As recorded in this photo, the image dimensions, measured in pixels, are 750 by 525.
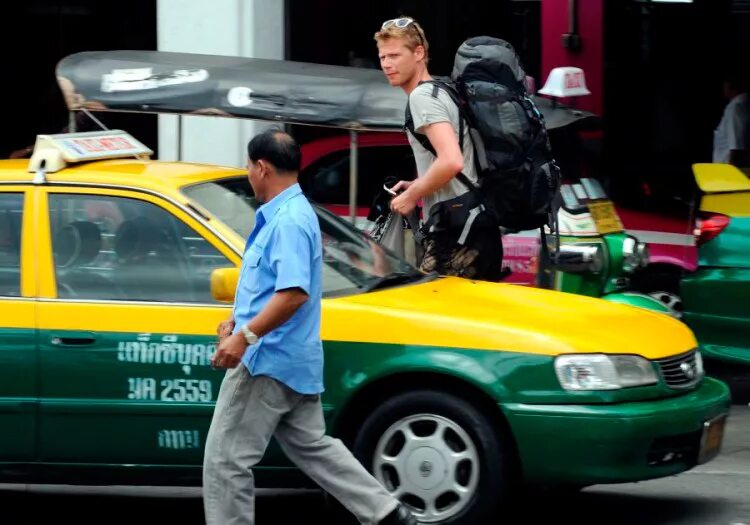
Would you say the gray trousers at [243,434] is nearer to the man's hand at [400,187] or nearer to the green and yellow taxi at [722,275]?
the man's hand at [400,187]

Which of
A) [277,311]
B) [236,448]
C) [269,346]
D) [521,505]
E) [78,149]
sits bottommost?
[521,505]

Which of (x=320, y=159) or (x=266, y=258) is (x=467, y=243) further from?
(x=320, y=159)

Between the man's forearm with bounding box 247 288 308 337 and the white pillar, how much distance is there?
20.8 ft

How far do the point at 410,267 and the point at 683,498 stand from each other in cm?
166

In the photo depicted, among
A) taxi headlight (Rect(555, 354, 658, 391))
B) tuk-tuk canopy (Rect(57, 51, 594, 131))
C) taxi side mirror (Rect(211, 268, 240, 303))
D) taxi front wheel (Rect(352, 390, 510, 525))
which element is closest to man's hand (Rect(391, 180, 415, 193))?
tuk-tuk canopy (Rect(57, 51, 594, 131))

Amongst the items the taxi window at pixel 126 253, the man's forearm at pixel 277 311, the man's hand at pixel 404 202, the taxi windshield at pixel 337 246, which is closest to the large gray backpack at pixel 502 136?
the man's hand at pixel 404 202

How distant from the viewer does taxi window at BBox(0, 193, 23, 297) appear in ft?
20.7

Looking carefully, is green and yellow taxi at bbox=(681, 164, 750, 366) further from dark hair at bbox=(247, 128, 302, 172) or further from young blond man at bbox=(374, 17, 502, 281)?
dark hair at bbox=(247, 128, 302, 172)

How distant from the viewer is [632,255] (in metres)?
9.47

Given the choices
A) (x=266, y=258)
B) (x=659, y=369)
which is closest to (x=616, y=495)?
(x=659, y=369)

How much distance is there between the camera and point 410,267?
22.7 ft

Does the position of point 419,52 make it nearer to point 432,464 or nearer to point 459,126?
point 459,126

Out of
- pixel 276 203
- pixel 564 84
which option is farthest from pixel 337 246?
pixel 564 84

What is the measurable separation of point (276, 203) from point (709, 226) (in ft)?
14.4
